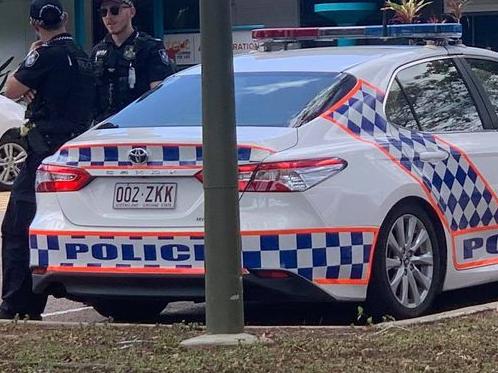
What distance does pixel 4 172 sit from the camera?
56.0ft

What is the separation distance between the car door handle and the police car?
13mm

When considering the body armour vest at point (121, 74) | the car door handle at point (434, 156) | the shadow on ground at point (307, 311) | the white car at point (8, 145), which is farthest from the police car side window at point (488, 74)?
the white car at point (8, 145)

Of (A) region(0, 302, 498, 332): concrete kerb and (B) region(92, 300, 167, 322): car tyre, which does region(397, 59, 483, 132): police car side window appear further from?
(B) region(92, 300, 167, 322): car tyre

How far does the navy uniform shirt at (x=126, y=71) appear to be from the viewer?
8.17 metres

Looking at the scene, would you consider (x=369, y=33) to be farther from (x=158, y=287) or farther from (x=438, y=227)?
(x=158, y=287)

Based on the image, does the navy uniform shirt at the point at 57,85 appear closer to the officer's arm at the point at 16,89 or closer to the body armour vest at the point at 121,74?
the officer's arm at the point at 16,89

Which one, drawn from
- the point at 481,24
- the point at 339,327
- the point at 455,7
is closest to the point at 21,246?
the point at 339,327

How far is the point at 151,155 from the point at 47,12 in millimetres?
1577

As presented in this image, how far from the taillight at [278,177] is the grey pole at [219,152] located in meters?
0.58

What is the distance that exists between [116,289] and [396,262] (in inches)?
57.6

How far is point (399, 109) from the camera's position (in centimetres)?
730

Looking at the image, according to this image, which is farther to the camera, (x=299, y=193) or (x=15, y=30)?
(x=15, y=30)

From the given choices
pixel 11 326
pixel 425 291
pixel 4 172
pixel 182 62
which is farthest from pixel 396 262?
pixel 182 62

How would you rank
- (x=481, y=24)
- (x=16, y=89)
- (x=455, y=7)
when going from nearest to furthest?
(x=16, y=89) → (x=455, y=7) → (x=481, y=24)
